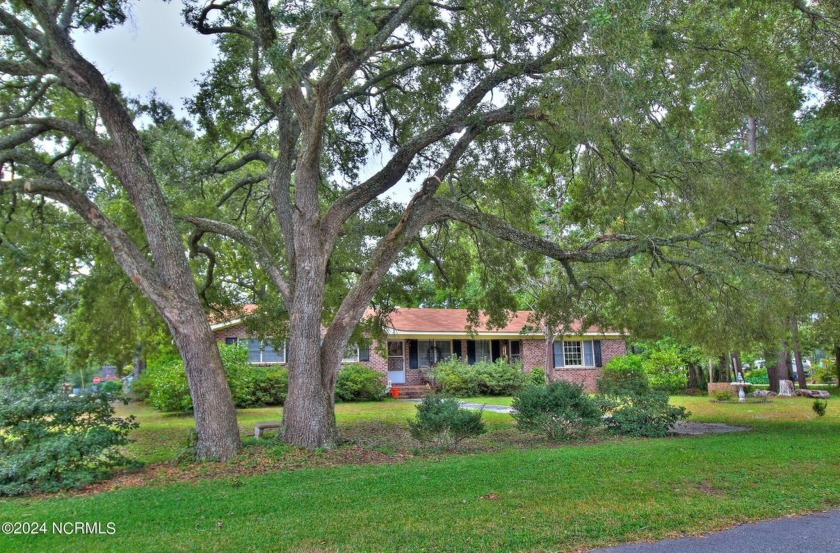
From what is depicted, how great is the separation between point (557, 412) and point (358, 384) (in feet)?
39.4

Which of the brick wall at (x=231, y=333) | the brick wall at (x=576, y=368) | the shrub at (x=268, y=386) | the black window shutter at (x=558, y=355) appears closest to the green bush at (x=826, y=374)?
the brick wall at (x=576, y=368)

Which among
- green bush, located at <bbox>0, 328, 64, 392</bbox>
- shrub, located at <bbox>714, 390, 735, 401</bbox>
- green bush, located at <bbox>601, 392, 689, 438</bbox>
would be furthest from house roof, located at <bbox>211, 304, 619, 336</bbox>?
green bush, located at <bbox>0, 328, 64, 392</bbox>

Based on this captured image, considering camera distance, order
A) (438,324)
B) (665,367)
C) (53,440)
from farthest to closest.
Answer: (438,324) < (665,367) < (53,440)

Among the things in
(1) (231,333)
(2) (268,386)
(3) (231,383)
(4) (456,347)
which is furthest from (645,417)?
(1) (231,333)

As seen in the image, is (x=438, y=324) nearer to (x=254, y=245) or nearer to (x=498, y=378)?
(x=498, y=378)

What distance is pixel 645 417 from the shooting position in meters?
12.3

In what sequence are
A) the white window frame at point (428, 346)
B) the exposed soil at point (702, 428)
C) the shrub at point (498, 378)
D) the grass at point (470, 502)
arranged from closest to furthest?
the grass at point (470, 502) < the exposed soil at point (702, 428) < the shrub at point (498, 378) < the white window frame at point (428, 346)

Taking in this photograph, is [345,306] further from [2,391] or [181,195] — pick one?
[181,195]

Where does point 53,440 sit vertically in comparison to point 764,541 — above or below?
above

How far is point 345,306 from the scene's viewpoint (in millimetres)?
10938

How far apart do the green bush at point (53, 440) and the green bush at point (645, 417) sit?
372 inches

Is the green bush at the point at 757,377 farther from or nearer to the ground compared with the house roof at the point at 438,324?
nearer to the ground

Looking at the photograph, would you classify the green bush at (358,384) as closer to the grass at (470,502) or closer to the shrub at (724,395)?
the grass at (470,502)

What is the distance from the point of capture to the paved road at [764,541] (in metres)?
5.07
